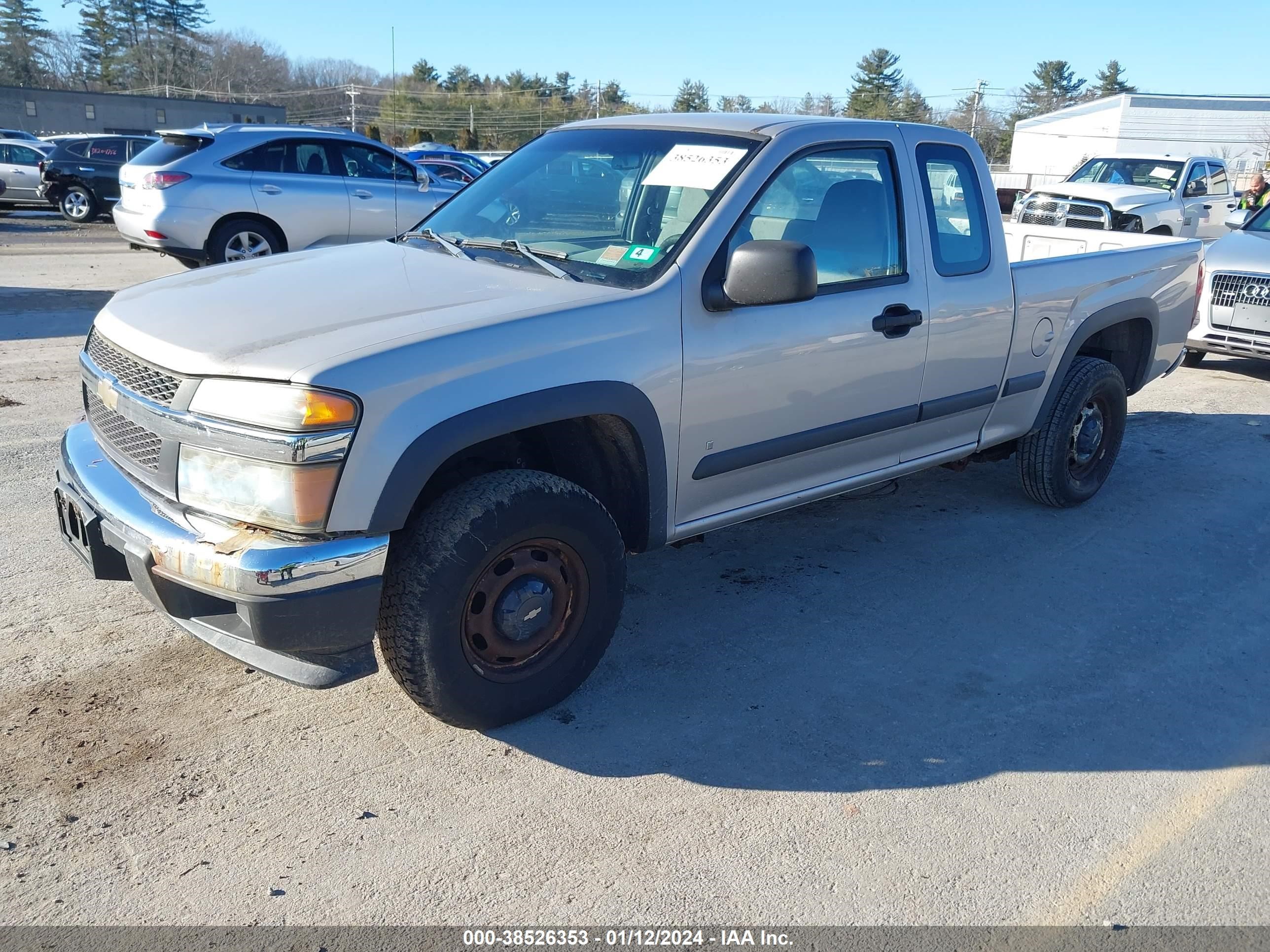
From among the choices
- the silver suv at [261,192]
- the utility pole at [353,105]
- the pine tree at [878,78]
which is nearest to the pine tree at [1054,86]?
the pine tree at [878,78]

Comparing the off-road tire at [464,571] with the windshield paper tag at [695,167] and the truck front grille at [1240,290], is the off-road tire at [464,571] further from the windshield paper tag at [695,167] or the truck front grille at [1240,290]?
the truck front grille at [1240,290]

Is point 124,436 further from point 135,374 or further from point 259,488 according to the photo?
point 259,488

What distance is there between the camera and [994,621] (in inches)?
167

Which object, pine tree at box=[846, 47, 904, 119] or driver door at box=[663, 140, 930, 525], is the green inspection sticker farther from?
pine tree at box=[846, 47, 904, 119]

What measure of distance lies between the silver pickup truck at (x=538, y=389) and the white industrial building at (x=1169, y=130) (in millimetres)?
50278

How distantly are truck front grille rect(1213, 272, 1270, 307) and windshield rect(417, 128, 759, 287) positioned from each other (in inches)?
252

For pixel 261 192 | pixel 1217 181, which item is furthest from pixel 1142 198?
pixel 261 192

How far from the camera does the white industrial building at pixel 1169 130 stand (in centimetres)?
4866

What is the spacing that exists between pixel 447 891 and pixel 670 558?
2.27 m

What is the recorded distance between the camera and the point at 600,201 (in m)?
3.97

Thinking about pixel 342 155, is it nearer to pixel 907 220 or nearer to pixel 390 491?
pixel 907 220

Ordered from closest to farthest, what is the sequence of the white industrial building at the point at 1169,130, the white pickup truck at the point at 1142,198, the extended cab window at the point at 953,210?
the extended cab window at the point at 953,210, the white pickup truck at the point at 1142,198, the white industrial building at the point at 1169,130

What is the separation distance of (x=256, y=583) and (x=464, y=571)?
563 millimetres

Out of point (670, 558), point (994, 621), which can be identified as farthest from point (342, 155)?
point (994, 621)
